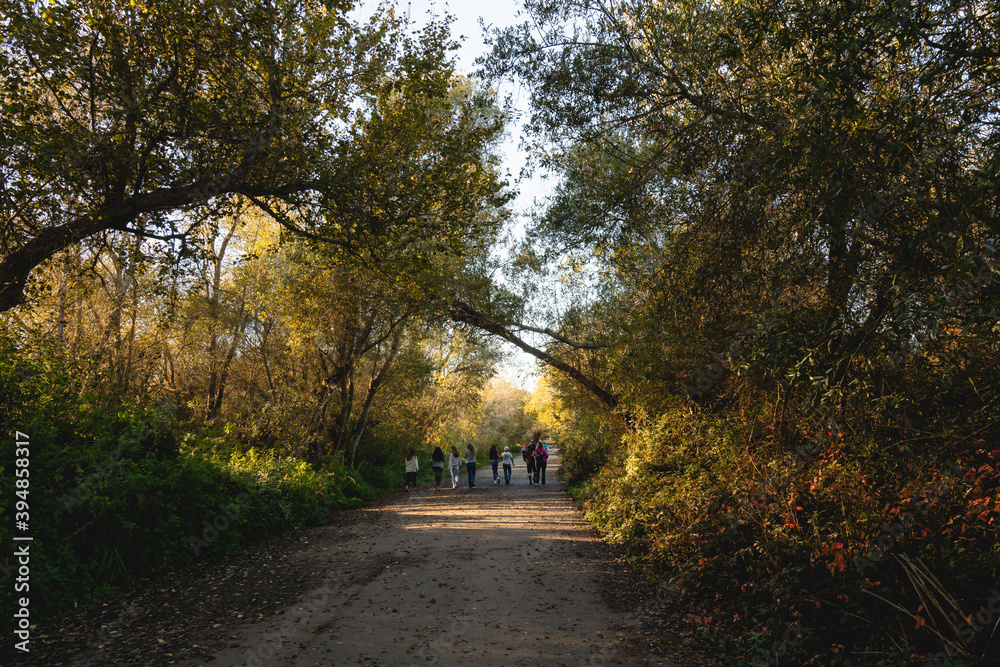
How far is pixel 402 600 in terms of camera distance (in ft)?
23.2

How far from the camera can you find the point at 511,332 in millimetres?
17391

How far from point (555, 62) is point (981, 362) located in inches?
276

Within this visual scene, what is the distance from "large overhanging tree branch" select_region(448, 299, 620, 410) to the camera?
659 inches

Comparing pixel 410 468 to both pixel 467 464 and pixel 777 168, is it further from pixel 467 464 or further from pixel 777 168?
Result: pixel 777 168

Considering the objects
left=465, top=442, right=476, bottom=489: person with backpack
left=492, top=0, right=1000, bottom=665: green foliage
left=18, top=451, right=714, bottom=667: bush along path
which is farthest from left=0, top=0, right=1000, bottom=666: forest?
left=465, top=442, right=476, bottom=489: person with backpack

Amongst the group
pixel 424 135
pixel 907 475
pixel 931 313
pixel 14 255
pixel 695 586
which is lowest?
pixel 695 586

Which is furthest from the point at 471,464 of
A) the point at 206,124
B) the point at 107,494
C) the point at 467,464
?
the point at 206,124

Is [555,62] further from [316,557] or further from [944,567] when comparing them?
[316,557]

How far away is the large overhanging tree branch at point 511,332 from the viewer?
54.9 feet

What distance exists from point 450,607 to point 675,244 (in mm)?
6067

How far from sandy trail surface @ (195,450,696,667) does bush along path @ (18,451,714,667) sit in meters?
0.02

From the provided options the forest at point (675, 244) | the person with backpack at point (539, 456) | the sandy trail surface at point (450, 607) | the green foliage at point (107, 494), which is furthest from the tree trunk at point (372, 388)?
the green foliage at point (107, 494)

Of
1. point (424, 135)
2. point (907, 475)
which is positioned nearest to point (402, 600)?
point (907, 475)

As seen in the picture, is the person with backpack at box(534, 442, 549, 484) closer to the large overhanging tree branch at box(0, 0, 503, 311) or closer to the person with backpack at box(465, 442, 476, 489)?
the person with backpack at box(465, 442, 476, 489)
